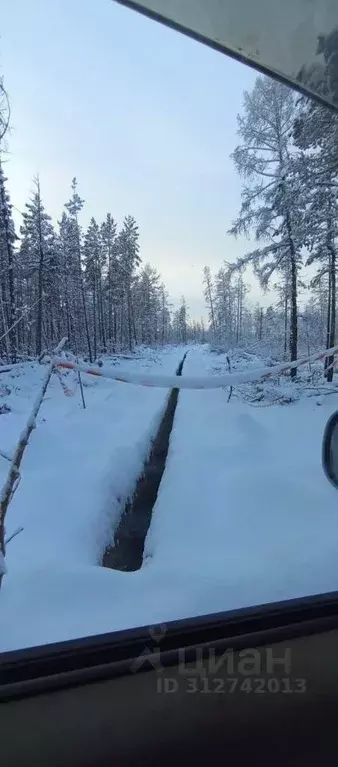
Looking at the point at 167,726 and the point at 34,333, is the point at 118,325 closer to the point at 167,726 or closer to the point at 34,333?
the point at 34,333

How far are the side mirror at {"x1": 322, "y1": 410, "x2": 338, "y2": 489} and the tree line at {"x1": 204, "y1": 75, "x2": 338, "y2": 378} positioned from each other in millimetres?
755

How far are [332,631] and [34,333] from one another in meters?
2.06

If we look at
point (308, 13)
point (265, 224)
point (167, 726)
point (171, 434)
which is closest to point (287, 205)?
point (265, 224)

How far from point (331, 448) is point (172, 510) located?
2.95m

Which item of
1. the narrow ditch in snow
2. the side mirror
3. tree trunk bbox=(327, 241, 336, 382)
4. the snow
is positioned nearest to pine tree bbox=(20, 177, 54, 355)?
the snow

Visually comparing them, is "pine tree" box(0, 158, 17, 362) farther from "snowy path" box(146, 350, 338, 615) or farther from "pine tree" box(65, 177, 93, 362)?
"snowy path" box(146, 350, 338, 615)

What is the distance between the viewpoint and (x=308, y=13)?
91.3 inches

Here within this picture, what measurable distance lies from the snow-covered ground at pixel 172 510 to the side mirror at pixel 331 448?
538 millimetres

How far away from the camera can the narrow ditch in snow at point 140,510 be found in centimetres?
446

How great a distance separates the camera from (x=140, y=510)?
5.82m

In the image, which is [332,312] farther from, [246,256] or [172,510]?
[172,510]

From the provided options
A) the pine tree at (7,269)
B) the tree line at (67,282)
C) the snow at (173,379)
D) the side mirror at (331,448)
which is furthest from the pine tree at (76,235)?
the side mirror at (331,448)

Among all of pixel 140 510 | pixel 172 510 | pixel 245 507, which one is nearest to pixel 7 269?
pixel 245 507

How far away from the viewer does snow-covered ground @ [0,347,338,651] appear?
7.52ft
